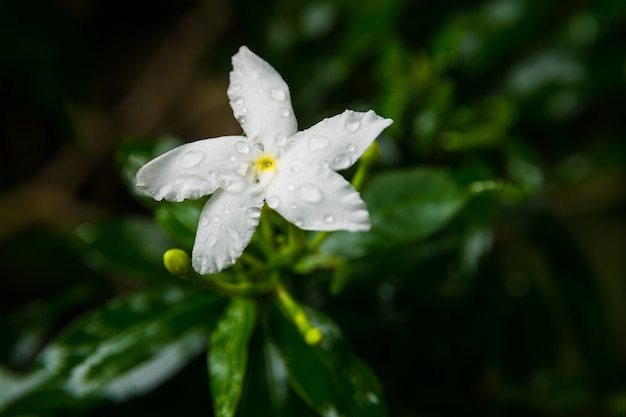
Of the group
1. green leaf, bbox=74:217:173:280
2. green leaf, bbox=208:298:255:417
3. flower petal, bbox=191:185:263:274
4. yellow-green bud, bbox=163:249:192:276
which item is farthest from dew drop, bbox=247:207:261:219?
green leaf, bbox=74:217:173:280

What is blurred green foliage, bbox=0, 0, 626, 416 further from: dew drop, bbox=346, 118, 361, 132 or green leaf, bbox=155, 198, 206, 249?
dew drop, bbox=346, 118, 361, 132

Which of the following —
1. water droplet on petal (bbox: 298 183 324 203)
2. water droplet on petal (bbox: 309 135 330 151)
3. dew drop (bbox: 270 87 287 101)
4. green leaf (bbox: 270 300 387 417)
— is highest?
dew drop (bbox: 270 87 287 101)

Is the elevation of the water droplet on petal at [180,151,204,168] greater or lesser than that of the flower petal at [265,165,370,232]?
greater

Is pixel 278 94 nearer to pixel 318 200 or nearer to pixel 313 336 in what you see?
pixel 318 200

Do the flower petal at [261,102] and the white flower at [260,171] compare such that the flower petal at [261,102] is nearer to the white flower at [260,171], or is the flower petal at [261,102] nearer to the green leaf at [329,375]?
the white flower at [260,171]

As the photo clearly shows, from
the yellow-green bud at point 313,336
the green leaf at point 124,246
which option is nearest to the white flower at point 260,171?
the yellow-green bud at point 313,336

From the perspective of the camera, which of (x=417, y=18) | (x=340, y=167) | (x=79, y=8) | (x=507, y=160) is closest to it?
(x=340, y=167)

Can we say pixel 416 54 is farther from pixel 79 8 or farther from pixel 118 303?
pixel 79 8

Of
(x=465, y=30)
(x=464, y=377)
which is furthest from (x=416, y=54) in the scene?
(x=464, y=377)

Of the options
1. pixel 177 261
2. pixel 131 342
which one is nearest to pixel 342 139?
pixel 177 261
